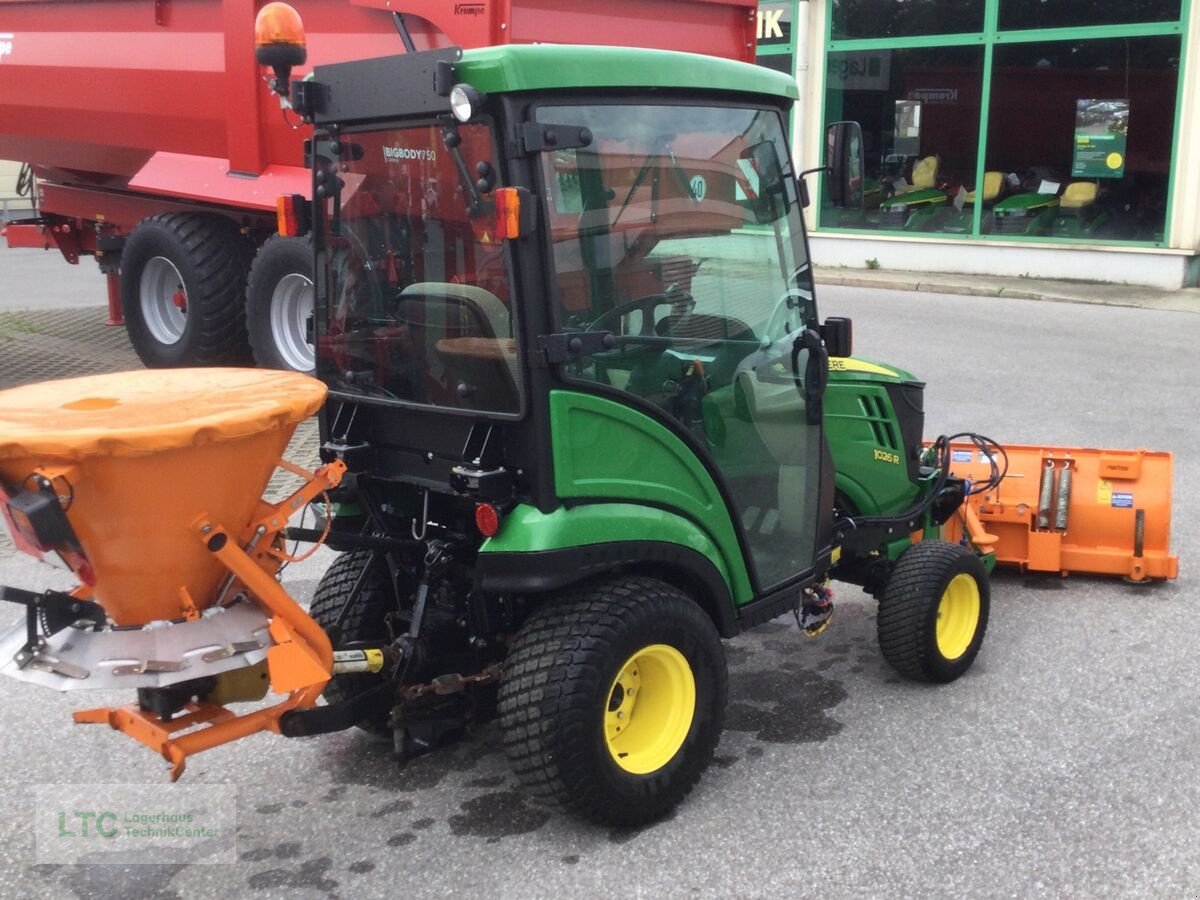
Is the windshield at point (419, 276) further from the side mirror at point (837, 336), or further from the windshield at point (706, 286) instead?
the side mirror at point (837, 336)

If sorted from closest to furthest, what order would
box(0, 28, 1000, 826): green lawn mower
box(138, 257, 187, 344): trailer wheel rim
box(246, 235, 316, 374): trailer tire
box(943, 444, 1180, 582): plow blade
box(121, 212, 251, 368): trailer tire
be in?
box(0, 28, 1000, 826): green lawn mower, box(943, 444, 1180, 582): plow blade, box(246, 235, 316, 374): trailer tire, box(121, 212, 251, 368): trailer tire, box(138, 257, 187, 344): trailer wheel rim

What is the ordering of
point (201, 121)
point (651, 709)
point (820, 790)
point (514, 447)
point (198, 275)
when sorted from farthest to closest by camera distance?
point (198, 275) → point (201, 121) → point (820, 790) → point (651, 709) → point (514, 447)

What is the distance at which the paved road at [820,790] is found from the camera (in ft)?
10.3

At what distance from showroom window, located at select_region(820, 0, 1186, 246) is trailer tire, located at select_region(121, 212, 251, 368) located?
980cm

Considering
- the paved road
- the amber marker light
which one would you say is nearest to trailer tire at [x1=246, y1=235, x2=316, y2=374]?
the paved road

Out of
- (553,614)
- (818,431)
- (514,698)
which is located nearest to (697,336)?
(818,431)

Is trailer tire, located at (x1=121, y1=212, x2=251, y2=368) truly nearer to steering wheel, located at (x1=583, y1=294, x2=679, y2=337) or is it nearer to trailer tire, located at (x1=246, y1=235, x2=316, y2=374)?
trailer tire, located at (x1=246, y1=235, x2=316, y2=374)

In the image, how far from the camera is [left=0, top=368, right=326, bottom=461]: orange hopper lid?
101 inches

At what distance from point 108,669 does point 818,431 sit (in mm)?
2242

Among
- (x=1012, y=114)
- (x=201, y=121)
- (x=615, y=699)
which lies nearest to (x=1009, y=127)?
(x=1012, y=114)

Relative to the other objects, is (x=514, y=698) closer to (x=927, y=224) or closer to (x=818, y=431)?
(x=818, y=431)

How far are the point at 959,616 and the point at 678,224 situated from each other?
1.89m

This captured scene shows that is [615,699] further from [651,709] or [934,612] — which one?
[934,612]

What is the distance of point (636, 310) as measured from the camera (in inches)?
132
